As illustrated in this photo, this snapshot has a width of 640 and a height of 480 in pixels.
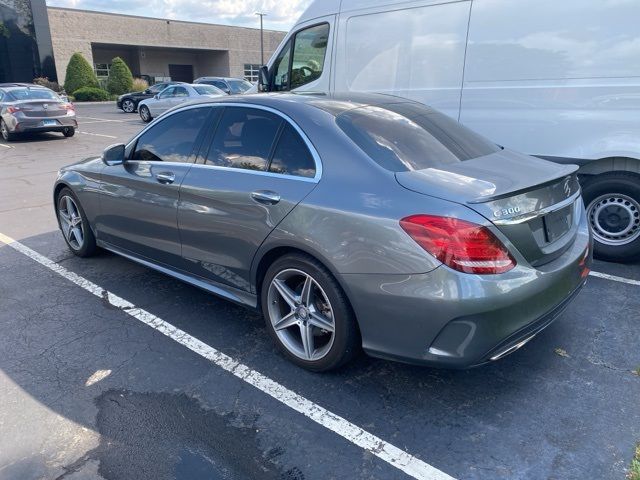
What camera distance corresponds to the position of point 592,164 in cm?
478

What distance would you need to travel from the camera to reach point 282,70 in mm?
7184

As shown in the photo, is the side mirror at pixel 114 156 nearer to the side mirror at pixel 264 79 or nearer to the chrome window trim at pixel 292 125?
the chrome window trim at pixel 292 125

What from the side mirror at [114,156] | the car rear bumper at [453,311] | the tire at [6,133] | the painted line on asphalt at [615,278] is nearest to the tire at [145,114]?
the tire at [6,133]

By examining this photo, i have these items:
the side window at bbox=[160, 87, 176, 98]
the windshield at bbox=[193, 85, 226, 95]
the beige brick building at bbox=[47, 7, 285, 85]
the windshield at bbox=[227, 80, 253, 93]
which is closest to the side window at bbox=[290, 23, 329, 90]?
the windshield at bbox=[193, 85, 226, 95]

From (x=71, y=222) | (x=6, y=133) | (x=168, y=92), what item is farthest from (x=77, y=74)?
(x=71, y=222)

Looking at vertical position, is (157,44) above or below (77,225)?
above

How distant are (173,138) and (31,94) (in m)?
13.4

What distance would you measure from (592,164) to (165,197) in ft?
12.5

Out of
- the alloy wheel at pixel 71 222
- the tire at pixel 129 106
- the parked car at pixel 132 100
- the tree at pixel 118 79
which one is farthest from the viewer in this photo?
the tree at pixel 118 79

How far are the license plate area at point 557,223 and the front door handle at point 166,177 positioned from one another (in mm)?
2560

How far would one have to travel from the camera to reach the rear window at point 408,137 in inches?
118

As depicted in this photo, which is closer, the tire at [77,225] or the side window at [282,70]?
the tire at [77,225]

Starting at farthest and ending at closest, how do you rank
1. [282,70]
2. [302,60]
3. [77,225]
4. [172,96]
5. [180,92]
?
[172,96] < [180,92] < [282,70] < [302,60] < [77,225]

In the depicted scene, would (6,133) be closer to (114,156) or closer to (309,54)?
(309,54)
